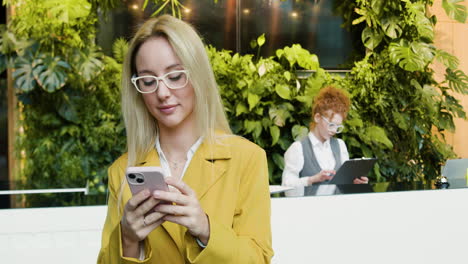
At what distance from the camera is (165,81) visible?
1303 mm

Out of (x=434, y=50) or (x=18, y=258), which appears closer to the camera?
(x=18, y=258)

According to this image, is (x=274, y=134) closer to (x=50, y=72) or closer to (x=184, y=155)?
(x=50, y=72)

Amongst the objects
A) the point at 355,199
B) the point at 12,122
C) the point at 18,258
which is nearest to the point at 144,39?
the point at 18,258

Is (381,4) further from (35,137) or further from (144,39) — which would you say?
(144,39)

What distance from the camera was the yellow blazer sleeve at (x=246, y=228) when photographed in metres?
1.19

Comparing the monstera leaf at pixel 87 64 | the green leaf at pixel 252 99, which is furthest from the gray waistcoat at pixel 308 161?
the monstera leaf at pixel 87 64

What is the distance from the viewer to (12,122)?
249 inches

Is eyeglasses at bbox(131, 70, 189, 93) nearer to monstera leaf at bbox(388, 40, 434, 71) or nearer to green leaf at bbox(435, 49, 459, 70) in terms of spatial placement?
monstera leaf at bbox(388, 40, 434, 71)

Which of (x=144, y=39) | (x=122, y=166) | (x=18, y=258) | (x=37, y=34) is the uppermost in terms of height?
(x=37, y=34)

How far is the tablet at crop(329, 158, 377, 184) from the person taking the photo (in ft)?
11.1

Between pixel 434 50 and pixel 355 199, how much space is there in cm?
493

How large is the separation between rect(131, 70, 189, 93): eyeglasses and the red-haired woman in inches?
127

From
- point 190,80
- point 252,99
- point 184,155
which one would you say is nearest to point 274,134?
point 252,99

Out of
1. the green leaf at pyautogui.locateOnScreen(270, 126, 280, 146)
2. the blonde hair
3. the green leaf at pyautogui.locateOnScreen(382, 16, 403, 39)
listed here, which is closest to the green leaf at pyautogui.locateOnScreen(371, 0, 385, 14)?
the green leaf at pyautogui.locateOnScreen(382, 16, 403, 39)
